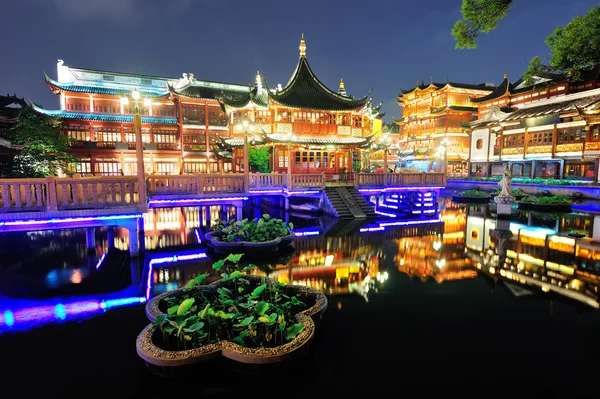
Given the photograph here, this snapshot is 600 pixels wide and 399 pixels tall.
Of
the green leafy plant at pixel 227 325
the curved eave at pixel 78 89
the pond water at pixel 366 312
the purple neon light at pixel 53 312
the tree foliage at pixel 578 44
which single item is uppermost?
the curved eave at pixel 78 89

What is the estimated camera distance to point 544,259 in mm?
10758

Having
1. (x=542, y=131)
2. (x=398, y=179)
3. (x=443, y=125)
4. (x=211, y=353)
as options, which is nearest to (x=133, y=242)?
(x=211, y=353)

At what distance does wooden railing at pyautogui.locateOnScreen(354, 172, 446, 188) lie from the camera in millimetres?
21344

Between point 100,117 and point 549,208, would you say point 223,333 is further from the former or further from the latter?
point 100,117

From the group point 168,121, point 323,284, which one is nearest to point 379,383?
point 323,284

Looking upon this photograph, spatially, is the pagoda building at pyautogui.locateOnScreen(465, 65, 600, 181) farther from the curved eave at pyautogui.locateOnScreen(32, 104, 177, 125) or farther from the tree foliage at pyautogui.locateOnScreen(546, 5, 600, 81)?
the curved eave at pyautogui.locateOnScreen(32, 104, 177, 125)

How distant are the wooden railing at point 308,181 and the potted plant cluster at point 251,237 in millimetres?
6812

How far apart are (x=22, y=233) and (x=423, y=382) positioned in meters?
18.2

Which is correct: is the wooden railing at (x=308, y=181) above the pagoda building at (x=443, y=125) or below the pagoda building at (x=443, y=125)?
below

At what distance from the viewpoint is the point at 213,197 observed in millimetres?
14719

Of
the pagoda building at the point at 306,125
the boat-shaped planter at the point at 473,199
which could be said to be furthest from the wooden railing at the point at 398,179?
the boat-shaped planter at the point at 473,199

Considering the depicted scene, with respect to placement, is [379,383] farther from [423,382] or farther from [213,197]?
[213,197]

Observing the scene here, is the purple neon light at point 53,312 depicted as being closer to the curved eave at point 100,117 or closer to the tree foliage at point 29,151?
the tree foliage at point 29,151

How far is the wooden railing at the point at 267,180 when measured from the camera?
18656mm
